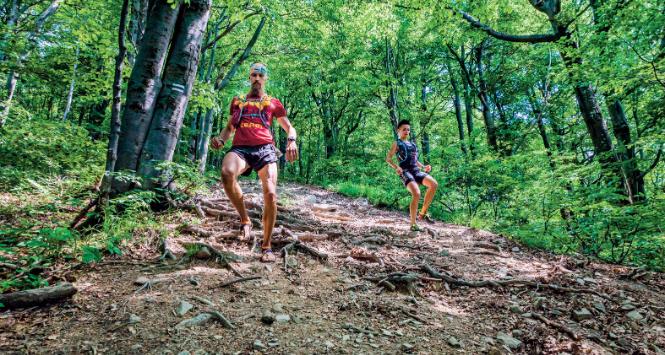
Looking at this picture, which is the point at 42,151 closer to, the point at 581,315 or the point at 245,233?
the point at 245,233

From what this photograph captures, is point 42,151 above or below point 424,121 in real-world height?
below

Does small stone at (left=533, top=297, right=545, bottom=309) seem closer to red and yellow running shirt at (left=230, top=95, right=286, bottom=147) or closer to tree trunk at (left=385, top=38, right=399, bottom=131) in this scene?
red and yellow running shirt at (left=230, top=95, right=286, bottom=147)

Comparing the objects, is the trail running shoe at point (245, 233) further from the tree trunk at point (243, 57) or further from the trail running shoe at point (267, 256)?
the tree trunk at point (243, 57)

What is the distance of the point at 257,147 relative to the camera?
4246 millimetres

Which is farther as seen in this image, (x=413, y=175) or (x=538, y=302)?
(x=413, y=175)

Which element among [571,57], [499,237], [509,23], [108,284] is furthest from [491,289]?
[509,23]

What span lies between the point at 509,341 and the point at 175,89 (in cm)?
539

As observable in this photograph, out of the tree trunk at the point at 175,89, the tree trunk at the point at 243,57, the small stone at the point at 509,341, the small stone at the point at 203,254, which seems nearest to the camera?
the small stone at the point at 509,341

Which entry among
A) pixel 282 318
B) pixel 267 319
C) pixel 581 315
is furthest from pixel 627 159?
pixel 267 319

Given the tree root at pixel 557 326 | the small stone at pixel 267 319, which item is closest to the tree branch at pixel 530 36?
the tree root at pixel 557 326

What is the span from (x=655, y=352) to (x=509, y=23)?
14.5 m

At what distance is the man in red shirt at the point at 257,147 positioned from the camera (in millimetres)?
4035

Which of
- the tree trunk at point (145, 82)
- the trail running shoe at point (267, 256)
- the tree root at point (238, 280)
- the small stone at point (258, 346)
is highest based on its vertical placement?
the tree trunk at point (145, 82)

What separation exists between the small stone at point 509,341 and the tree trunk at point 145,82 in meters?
4.98
